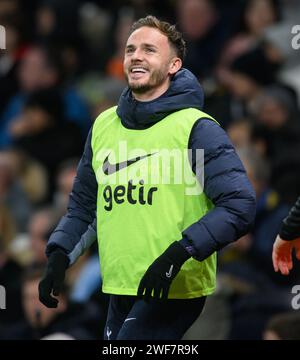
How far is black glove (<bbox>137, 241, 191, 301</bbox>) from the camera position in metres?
6.37

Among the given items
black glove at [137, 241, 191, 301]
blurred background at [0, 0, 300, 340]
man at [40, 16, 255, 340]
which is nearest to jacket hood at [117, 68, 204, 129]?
man at [40, 16, 255, 340]

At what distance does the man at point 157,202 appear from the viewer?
6449 mm

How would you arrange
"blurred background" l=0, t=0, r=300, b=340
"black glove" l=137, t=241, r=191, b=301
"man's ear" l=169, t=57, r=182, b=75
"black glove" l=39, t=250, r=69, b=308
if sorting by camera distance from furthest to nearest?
1. "blurred background" l=0, t=0, r=300, b=340
2. "man's ear" l=169, t=57, r=182, b=75
3. "black glove" l=39, t=250, r=69, b=308
4. "black glove" l=137, t=241, r=191, b=301

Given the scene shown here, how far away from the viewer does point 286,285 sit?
9.52 m

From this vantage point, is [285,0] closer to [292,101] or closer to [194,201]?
[292,101]

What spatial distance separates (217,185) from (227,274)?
3276mm

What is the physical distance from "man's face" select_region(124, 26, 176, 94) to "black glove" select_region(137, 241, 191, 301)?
0.87 meters

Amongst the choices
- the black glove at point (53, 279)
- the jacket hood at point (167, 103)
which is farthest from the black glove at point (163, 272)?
the jacket hood at point (167, 103)

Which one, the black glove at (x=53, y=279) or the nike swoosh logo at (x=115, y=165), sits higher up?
the nike swoosh logo at (x=115, y=165)

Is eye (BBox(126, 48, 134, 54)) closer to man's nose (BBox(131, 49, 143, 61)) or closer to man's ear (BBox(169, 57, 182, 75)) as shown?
man's nose (BBox(131, 49, 143, 61))

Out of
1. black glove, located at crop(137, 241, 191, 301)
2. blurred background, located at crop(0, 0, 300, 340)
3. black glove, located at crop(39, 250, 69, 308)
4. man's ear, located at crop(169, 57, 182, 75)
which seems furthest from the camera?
blurred background, located at crop(0, 0, 300, 340)

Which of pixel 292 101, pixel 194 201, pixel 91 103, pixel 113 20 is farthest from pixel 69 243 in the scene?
pixel 113 20

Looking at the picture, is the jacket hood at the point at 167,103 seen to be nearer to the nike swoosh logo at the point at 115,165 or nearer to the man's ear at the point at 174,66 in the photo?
the man's ear at the point at 174,66

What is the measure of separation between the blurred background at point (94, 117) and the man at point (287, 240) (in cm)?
67
